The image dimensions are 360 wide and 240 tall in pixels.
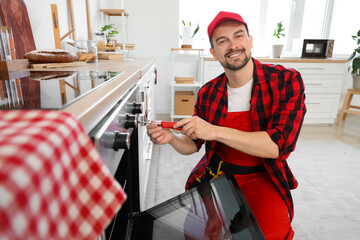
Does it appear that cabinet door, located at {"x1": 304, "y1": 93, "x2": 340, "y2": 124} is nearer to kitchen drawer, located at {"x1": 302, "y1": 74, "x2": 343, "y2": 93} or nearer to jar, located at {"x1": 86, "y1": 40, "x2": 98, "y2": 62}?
kitchen drawer, located at {"x1": 302, "y1": 74, "x2": 343, "y2": 93}

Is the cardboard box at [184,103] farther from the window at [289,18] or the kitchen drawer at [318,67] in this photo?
the kitchen drawer at [318,67]

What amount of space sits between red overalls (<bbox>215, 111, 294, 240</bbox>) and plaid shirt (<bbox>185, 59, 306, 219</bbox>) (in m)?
0.05

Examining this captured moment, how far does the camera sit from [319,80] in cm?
345

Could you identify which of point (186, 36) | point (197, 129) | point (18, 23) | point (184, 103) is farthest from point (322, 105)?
point (18, 23)

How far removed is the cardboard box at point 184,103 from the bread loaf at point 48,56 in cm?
221

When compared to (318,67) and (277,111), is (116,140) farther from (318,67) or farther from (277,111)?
(318,67)

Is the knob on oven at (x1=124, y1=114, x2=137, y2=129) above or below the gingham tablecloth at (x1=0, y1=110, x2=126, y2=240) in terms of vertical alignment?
below

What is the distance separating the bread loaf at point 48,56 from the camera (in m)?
1.13

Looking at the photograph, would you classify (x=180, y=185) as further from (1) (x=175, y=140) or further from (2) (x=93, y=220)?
(2) (x=93, y=220)

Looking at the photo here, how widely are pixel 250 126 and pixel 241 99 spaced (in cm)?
14

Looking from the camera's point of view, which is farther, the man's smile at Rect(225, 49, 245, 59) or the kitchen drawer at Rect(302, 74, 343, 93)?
the kitchen drawer at Rect(302, 74, 343, 93)

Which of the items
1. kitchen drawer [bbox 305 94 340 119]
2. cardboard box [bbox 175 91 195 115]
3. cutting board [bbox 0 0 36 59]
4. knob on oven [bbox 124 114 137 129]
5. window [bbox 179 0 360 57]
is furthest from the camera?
window [bbox 179 0 360 57]

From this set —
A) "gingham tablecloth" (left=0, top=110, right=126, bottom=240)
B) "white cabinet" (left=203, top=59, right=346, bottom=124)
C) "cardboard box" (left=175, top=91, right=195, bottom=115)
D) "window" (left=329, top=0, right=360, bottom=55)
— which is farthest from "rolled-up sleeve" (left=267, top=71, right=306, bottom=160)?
"window" (left=329, top=0, right=360, bottom=55)

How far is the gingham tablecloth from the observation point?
0.19 metres
